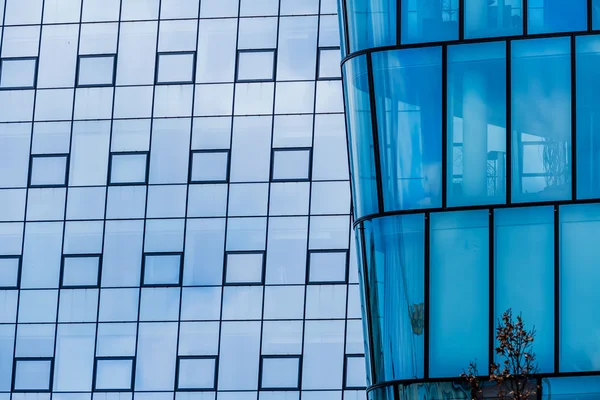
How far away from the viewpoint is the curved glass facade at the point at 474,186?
2667 centimetres

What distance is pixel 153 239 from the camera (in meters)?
43.9

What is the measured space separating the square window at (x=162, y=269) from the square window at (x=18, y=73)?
763 centimetres

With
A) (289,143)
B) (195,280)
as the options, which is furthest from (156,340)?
(289,143)

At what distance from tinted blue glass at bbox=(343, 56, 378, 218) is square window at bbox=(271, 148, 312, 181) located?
46.0 ft

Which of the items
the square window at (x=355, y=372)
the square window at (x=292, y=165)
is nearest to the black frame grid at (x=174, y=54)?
the square window at (x=292, y=165)

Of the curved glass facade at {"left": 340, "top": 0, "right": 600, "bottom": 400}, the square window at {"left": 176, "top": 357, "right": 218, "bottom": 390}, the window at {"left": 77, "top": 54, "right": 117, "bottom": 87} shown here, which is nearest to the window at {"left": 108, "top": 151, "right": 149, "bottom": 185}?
the window at {"left": 77, "top": 54, "right": 117, "bottom": 87}

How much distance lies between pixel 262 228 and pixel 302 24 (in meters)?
6.92

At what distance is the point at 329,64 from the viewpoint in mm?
43812

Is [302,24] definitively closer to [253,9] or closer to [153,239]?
[253,9]

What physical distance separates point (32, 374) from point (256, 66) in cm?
1247

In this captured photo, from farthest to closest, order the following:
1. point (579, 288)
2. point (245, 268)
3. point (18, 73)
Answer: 1. point (18, 73)
2. point (245, 268)
3. point (579, 288)

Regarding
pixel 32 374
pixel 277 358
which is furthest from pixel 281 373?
pixel 32 374

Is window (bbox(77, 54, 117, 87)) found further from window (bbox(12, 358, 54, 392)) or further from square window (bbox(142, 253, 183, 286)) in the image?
window (bbox(12, 358, 54, 392))

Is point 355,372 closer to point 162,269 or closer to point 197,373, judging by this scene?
point 197,373
